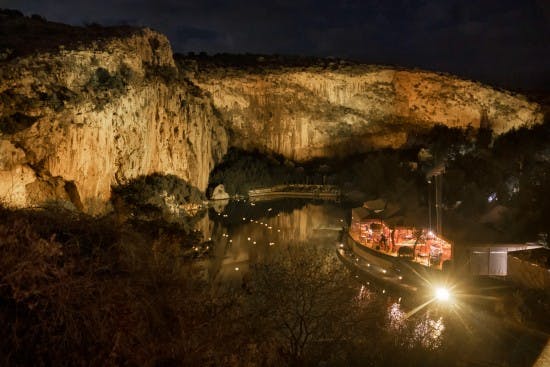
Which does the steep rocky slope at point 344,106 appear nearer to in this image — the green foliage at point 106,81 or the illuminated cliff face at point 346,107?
the illuminated cliff face at point 346,107

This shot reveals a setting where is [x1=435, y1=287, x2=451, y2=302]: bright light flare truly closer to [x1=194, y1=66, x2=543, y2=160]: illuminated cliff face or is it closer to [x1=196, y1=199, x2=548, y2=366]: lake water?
[x1=196, y1=199, x2=548, y2=366]: lake water

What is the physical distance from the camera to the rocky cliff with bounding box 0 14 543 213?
656 inches

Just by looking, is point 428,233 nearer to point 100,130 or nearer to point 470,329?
point 470,329

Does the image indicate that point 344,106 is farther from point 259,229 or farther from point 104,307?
point 104,307

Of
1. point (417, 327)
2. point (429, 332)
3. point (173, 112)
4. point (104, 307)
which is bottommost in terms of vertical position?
point (417, 327)

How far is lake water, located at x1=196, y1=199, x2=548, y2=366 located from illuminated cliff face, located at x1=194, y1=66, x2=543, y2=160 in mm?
8822

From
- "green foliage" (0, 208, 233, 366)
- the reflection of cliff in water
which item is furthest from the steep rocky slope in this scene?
"green foliage" (0, 208, 233, 366)

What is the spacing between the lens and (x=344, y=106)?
133 ft

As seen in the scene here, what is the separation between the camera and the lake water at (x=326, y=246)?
28.4 ft

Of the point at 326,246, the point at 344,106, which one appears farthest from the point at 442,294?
the point at 344,106

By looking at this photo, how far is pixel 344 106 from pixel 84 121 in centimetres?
2629

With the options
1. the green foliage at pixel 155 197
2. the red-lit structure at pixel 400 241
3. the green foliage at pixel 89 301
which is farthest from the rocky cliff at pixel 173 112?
the red-lit structure at pixel 400 241

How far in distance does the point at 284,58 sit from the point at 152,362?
39051 mm

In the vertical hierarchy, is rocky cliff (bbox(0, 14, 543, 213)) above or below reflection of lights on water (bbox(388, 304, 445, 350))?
above
